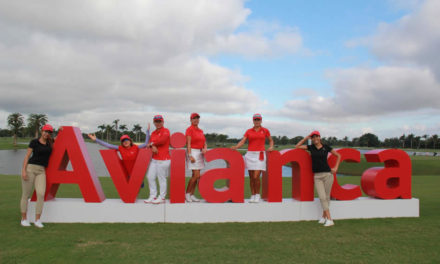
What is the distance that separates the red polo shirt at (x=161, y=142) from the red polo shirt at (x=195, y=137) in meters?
0.51

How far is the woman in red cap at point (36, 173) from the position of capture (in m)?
6.53

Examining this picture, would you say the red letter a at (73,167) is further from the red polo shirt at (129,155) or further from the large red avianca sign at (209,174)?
the red polo shirt at (129,155)

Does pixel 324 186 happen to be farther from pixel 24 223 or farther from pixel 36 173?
pixel 24 223

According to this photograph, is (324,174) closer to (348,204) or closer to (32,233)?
(348,204)

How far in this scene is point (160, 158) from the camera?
24.0ft

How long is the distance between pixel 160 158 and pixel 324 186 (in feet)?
13.2

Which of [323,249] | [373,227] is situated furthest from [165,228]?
→ [373,227]

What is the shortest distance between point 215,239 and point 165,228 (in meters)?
1.34

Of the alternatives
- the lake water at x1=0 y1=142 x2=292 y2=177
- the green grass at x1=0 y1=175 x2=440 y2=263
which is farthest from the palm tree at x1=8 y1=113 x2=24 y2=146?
the green grass at x1=0 y1=175 x2=440 y2=263

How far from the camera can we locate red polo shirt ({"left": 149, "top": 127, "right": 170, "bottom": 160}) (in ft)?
23.7

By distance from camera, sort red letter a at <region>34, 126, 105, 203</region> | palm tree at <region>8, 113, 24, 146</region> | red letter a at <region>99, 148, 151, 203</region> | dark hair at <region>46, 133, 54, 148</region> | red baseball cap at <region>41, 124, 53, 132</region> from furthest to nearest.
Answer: palm tree at <region>8, 113, 24, 146</region> < red letter a at <region>99, 148, 151, 203</region> < red letter a at <region>34, 126, 105, 203</region> < dark hair at <region>46, 133, 54, 148</region> < red baseball cap at <region>41, 124, 53, 132</region>

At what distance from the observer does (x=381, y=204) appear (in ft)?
26.0

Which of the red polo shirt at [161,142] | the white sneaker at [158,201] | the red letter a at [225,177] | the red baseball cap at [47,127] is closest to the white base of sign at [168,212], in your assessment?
the white sneaker at [158,201]

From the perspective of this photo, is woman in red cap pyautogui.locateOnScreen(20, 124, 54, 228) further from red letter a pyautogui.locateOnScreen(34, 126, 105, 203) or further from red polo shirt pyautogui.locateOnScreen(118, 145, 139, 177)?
red polo shirt pyautogui.locateOnScreen(118, 145, 139, 177)
